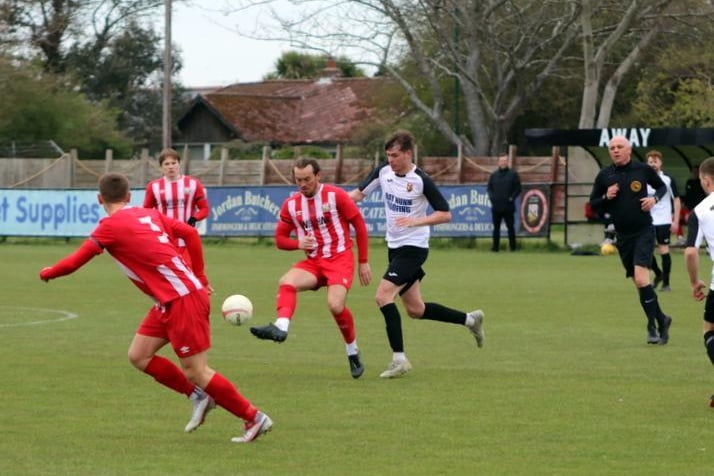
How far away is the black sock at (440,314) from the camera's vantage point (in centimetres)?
1270

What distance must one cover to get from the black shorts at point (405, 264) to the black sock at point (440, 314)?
0.47m

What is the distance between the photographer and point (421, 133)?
56031mm

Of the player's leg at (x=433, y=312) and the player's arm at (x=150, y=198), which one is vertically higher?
the player's arm at (x=150, y=198)

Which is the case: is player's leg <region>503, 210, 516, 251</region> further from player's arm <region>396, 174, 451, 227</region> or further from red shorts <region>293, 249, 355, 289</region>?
red shorts <region>293, 249, 355, 289</region>

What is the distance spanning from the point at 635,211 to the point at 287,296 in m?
4.19

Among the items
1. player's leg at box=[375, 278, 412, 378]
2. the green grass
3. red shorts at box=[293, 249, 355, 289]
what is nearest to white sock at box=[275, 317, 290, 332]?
the green grass

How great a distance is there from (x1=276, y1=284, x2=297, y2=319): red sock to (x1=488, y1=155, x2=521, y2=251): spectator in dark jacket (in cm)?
1941

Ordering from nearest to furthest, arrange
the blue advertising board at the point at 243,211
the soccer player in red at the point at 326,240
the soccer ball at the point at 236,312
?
the soccer ball at the point at 236,312 → the soccer player in red at the point at 326,240 → the blue advertising board at the point at 243,211

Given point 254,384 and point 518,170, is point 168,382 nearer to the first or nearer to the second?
point 254,384

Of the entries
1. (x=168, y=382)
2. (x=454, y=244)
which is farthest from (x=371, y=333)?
(x=454, y=244)

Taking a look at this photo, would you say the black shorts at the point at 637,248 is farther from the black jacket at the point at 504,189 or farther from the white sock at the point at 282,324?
the black jacket at the point at 504,189

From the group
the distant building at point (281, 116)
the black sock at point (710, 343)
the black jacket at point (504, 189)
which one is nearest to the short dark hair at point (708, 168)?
the black sock at point (710, 343)

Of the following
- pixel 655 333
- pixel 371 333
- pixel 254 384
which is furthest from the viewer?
pixel 371 333

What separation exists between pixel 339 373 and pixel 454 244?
21.2 meters
